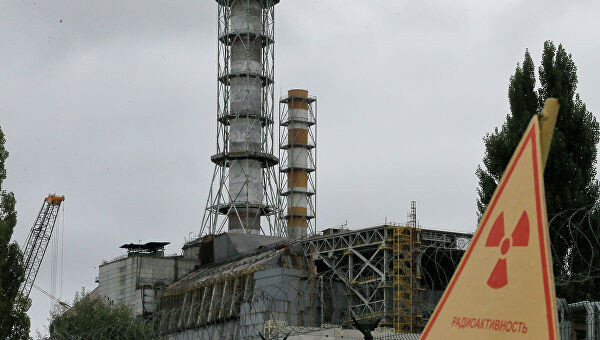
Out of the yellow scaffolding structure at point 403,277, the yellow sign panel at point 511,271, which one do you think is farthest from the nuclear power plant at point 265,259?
the yellow sign panel at point 511,271

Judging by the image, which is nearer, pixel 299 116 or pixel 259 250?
pixel 259 250

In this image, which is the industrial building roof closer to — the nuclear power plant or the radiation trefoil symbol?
the nuclear power plant

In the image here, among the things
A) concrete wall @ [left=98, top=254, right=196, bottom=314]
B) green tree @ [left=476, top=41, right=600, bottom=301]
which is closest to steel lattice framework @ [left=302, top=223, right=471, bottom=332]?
concrete wall @ [left=98, top=254, right=196, bottom=314]

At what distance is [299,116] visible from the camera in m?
97.4

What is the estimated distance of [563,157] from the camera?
41688 mm

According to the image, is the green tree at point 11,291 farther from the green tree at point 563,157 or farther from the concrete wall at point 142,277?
the concrete wall at point 142,277

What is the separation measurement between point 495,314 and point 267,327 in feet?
184

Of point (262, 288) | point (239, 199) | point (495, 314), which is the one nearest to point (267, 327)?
point (262, 288)

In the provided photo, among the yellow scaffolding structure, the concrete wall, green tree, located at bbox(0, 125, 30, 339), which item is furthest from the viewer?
the concrete wall

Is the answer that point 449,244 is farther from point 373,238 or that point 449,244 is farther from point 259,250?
point 259,250

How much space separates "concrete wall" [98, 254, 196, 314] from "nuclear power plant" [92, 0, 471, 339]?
0.33 feet

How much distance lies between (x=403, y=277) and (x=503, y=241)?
62028 millimetres

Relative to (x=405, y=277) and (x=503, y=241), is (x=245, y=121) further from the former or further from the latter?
(x=503, y=241)

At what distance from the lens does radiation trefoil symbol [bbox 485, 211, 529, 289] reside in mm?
5039
